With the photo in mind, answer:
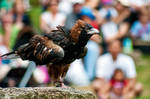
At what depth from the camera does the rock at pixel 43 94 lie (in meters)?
5.81

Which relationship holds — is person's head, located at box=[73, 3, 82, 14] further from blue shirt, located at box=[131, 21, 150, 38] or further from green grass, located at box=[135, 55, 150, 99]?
green grass, located at box=[135, 55, 150, 99]

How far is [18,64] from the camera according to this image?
11875 mm

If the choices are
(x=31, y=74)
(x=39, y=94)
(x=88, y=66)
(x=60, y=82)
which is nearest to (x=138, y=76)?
(x=88, y=66)

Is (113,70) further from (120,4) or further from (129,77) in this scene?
(120,4)

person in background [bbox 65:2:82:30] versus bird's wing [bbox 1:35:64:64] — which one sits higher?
person in background [bbox 65:2:82:30]

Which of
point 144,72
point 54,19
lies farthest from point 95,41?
point 144,72

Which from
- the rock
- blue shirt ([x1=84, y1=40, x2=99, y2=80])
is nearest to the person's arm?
blue shirt ([x1=84, y1=40, x2=99, y2=80])

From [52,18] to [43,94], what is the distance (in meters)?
8.25

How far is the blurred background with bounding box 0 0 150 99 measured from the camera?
39.2 feet

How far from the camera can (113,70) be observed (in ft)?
40.4

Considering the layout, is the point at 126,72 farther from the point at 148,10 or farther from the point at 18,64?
the point at 148,10

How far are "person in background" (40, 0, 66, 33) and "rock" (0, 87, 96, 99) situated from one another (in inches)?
305

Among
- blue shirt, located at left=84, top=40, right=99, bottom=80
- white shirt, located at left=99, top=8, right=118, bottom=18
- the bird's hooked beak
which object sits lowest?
Result: blue shirt, located at left=84, top=40, right=99, bottom=80

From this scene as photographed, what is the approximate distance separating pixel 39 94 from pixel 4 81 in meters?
5.69
